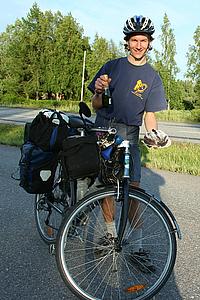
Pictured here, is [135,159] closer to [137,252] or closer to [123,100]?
[123,100]

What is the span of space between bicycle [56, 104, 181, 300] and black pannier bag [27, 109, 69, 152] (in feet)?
1.07

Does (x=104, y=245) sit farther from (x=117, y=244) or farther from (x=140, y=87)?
(x=140, y=87)

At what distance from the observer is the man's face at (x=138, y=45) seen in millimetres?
3123

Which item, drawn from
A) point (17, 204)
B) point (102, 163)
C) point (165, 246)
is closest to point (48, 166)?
point (102, 163)

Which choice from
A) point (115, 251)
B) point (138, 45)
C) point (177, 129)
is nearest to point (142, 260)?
point (115, 251)

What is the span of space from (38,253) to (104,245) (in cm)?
87

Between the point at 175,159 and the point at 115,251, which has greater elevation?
the point at 115,251

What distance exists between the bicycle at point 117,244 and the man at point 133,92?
170mm

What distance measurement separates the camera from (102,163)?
2910 mm

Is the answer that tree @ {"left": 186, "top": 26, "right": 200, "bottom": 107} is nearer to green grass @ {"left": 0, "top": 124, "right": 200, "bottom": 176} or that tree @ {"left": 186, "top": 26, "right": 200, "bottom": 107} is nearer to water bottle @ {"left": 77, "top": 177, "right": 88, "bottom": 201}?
green grass @ {"left": 0, "top": 124, "right": 200, "bottom": 176}

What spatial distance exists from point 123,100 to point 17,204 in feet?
8.39

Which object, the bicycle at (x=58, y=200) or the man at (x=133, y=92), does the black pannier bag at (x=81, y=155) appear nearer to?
the bicycle at (x=58, y=200)

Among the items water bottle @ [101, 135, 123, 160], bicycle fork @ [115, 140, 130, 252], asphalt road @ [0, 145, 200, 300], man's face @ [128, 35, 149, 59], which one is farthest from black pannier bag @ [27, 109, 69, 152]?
asphalt road @ [0, 145, 200, 300]

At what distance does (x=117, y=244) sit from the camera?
2861 mm
